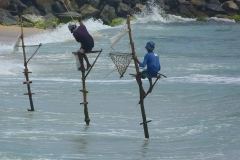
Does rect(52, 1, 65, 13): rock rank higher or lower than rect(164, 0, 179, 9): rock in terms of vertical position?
higher

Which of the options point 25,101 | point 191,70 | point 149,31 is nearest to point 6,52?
point 191,70

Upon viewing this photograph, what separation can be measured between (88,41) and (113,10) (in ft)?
108

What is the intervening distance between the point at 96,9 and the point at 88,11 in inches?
46.0

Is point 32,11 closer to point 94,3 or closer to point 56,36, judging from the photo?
point 56,36

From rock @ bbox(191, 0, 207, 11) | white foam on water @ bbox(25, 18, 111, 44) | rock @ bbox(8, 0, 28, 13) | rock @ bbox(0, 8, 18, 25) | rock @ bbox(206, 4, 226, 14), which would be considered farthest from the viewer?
rock @ bbox(191, 0, 207, 11)

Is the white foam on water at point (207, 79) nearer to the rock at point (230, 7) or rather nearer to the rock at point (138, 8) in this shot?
the rock at point (138, 8)

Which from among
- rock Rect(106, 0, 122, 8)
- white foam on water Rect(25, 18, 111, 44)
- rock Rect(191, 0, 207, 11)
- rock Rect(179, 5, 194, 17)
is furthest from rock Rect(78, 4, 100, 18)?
rock Rect(191, 0, 207, 11)

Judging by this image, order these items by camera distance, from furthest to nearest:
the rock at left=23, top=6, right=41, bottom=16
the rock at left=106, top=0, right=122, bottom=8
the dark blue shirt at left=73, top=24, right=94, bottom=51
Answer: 1. the rock at left=106, top=0, right=122, bottom=8
2. the rock at left=23, top=6, right=41, bottom=16
3. the dark blue shirt at left=73, top=24, right=94, bottom=51

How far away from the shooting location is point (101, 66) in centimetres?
2564

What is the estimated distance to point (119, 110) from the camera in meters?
16.8

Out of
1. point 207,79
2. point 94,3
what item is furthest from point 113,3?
point 207,79

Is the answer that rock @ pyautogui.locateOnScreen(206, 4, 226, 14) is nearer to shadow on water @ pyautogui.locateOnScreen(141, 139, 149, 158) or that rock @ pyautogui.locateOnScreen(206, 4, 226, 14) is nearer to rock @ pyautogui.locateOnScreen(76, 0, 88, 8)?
rock @ pyautogui.locateOnScreen(76, 0, 88, 8)

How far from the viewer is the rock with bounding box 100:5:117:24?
45.2 m

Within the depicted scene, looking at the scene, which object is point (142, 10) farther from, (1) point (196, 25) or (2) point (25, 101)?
(2) point (25, 101)
